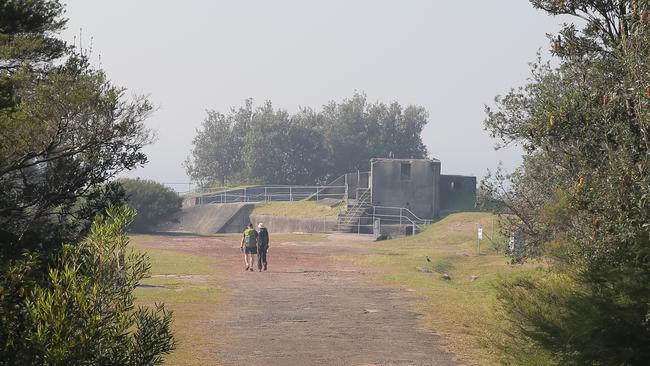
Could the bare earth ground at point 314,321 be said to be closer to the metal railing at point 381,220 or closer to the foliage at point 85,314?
the foliage at point 85,314

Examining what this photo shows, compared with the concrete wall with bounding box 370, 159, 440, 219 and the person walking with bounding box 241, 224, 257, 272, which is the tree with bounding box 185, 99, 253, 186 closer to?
the concrete wall with bounding box 370, 159, 440, 219

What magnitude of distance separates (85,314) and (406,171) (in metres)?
54.2

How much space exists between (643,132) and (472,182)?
5873cm

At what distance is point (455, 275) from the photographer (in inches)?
1363

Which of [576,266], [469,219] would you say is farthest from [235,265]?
[576,266]

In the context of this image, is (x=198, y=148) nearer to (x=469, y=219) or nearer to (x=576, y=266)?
(x=469, y=219)

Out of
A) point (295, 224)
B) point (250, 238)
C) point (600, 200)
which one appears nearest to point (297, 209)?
point (295, 224)

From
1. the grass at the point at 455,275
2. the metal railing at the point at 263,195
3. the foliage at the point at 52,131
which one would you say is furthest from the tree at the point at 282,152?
the foliage at the point at 52,131

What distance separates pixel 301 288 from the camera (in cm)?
2789

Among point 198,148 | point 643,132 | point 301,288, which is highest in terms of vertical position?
point 198,148

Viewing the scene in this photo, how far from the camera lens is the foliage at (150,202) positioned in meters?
56.8

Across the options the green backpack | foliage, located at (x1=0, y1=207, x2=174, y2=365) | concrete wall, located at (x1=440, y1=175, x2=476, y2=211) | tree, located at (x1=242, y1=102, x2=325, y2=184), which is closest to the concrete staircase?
concrete wall, located at (x1=440, y1=175, x2=476, y2=211)

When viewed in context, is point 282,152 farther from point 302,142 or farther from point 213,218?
point 213,218

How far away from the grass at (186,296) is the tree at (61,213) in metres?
2.87
